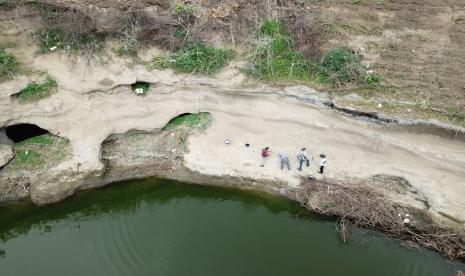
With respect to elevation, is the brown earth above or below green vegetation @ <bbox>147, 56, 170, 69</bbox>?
above

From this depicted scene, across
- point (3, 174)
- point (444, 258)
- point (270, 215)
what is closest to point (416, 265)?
point (444, 258)

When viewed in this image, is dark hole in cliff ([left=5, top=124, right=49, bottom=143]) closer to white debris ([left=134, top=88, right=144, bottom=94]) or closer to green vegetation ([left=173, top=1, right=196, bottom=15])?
white debris ([left=134, top=88, right=144, bottom=94])

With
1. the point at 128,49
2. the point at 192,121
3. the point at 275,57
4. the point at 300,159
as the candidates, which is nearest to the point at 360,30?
the point at 275,57

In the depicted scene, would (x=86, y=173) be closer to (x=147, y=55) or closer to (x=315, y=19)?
(x=147, y=55)

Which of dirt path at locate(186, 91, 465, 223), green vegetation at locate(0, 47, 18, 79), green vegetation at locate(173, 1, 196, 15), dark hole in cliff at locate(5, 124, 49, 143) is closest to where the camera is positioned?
dirt path at locate(186, 91, 465, 223)

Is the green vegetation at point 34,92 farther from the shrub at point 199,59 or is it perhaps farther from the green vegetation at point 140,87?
the shrub at point 199,59

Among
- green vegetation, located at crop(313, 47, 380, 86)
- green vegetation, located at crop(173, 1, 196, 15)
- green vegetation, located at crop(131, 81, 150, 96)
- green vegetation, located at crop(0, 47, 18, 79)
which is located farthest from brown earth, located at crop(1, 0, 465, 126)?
green vegetation, located at crop(0, 47, 18, 79)

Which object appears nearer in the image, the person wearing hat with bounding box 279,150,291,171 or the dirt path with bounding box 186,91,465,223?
the dirt path with bounding box 186,91,465,223
